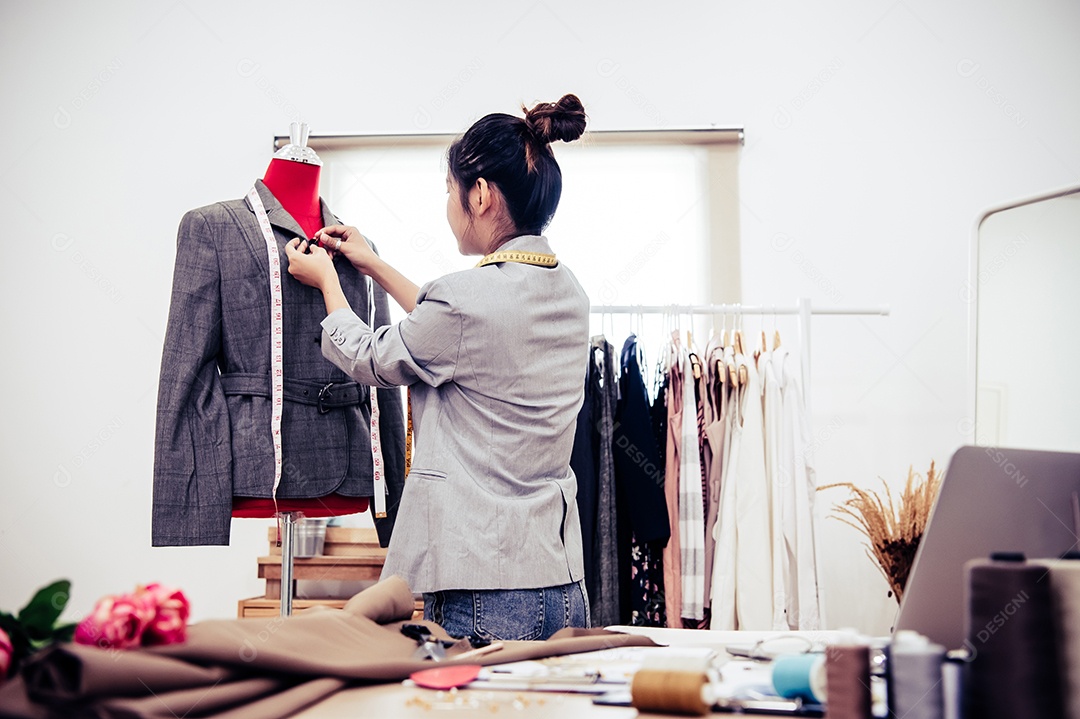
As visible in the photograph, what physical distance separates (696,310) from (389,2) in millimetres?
1860

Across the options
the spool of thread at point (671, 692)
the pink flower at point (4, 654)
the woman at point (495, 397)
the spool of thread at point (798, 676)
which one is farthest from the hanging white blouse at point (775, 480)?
the pink flower at point (4, 654)

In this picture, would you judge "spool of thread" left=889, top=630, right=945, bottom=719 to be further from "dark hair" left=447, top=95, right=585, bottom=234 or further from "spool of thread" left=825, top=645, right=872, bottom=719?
"dark hair" left=447, top=95, right=585, bottom=234

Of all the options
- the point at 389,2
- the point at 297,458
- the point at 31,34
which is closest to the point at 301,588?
the point at 297,458

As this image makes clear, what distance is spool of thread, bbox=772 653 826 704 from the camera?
0.98m

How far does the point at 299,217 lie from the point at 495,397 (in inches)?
30.9

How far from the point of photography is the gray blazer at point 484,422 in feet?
5.56

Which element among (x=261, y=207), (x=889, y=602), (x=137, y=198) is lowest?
(x=889, y=602)

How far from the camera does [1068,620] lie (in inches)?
30.9

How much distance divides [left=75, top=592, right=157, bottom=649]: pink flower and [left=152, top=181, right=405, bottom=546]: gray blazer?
1064 mm

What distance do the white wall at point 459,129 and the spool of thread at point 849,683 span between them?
2.92 meters

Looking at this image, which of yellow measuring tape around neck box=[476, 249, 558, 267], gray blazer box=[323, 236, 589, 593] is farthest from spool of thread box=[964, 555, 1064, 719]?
yellow measuring tape around neck box=[476, 249, 558, 267]

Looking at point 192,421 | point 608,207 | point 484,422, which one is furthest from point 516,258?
point 608,207

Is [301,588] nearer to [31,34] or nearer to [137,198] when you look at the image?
[137,198]

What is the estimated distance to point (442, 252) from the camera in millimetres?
3730
